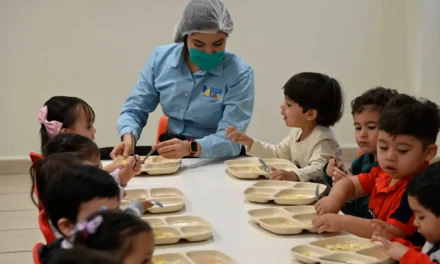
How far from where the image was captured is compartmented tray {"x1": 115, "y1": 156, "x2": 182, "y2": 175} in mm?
2441

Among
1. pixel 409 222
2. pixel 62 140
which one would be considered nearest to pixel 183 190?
pixel 62 140

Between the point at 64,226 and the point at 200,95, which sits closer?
the point at 64,226

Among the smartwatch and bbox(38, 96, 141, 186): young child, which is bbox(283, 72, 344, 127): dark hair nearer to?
the smartwatch

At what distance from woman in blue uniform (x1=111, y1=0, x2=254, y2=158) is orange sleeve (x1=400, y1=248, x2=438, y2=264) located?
52.2 inches

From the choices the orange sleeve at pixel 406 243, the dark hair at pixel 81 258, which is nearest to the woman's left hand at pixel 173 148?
the orange sleeve at pixel 406 243

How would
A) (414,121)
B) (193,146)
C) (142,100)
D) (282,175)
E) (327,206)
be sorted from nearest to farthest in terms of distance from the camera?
(414,121) < (327,206) < (282,175) < (193,146) < (142,100)

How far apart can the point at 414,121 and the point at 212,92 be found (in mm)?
1262

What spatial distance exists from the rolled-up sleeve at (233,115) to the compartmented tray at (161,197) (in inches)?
20.6

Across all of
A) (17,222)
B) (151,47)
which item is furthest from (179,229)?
(151,47)

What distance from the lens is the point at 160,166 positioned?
8.16 ft

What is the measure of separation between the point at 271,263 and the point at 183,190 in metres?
0.75

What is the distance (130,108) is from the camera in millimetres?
3039

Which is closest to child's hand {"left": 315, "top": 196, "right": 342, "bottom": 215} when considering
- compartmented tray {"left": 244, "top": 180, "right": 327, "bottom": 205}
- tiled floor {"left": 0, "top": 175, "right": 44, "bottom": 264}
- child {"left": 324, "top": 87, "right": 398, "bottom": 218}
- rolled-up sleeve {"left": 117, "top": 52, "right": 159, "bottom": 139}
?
compartmented tray {"left": 244, "top": 180, "right": 327, "bottom": 205}

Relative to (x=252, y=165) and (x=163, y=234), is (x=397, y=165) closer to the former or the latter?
(x=163, y=234)
